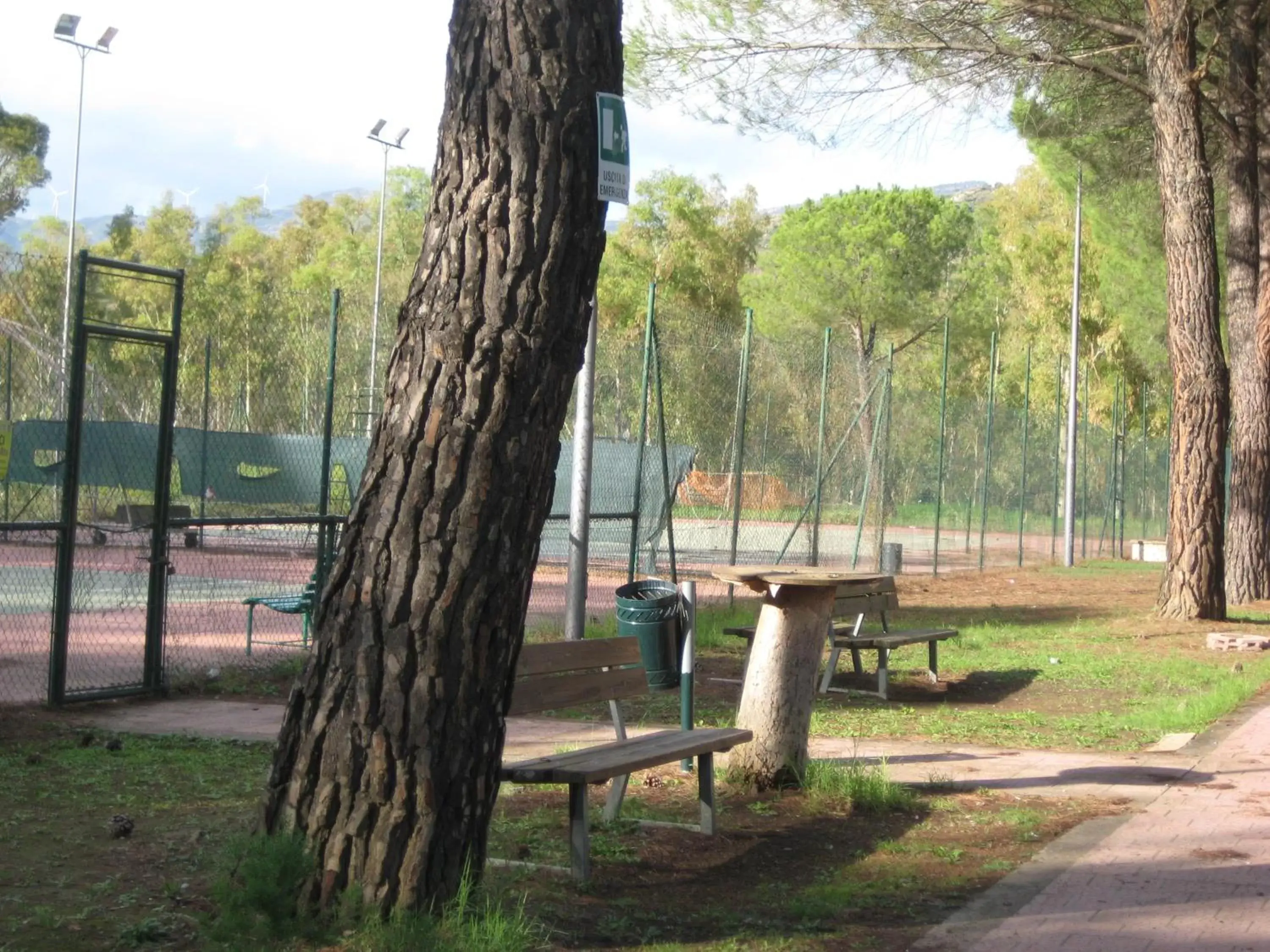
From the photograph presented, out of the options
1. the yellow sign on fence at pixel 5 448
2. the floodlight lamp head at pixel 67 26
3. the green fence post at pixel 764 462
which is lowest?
the yellow sign on fence at pixel 5 448

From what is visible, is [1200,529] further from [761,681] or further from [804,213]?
[804,213]

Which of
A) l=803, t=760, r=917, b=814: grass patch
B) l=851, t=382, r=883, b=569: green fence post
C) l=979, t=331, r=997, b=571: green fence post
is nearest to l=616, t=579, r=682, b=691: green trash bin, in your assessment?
l=803, t=760, r=917, b=814: grass patch

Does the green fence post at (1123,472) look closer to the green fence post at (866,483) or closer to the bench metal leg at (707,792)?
the green fence post at (866,483)

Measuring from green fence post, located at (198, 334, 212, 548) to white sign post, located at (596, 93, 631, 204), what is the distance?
652 cm

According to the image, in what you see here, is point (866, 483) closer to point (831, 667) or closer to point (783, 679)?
point (831, 667)

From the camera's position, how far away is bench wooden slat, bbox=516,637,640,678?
215 inches

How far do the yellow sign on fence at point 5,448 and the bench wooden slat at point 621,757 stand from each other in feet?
12.3

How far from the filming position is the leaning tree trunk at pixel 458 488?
4.23 meters

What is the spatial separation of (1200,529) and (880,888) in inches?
414

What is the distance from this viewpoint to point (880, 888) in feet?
17.2

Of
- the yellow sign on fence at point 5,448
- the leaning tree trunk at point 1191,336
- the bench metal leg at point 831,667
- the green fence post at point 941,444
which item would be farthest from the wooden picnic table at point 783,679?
the green fence post at point 941,444

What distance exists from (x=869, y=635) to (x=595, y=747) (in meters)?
4.93

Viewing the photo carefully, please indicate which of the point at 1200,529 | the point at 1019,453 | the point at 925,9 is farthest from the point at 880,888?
the point at 1019,453

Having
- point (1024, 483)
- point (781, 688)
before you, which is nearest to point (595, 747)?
point (781, 688)
